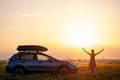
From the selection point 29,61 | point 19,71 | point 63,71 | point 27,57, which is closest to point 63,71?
point 63,71

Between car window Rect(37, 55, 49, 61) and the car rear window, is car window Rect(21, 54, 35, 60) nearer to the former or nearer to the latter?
the car rear window

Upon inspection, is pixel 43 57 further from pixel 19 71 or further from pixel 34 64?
pixel 19 71

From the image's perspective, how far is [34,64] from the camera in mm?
25812

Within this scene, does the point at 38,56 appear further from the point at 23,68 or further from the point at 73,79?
the point at 73,79

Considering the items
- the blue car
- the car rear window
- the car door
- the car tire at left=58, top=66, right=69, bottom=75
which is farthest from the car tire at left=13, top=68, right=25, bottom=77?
the car tire at left=58, top=66, right=69, bottom=75

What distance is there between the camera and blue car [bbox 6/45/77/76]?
25781 mm

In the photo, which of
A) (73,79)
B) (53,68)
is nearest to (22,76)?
(53,68)

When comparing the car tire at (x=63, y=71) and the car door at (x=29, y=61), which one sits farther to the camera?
the car tire at (x=63, y=71)

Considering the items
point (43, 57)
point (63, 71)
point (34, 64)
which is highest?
point (43, 57)

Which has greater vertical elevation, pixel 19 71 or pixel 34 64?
pixel 34 64

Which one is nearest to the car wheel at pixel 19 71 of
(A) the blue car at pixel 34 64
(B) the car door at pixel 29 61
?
(A) the blue car at pixel 34 64

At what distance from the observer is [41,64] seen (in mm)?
25812

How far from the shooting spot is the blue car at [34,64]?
25781mm

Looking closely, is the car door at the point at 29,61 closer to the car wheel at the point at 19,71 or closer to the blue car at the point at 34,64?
the blue car at the point at 34,64
